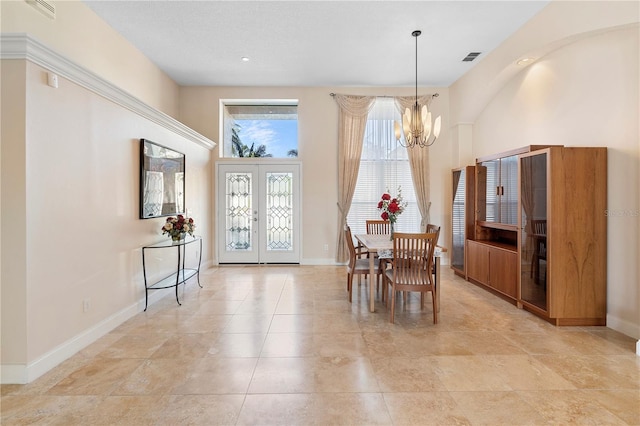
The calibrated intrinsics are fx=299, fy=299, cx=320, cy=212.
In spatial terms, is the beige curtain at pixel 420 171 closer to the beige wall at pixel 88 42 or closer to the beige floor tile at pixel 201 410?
the beige wall at pixel 88 42

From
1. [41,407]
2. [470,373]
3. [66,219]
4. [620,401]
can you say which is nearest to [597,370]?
[620,401]

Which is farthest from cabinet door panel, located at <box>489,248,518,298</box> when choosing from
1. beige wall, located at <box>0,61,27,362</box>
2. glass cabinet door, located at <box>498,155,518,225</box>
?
beige wall, located at <box>0,61,27,362</box>

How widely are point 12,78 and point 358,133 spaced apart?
507cm

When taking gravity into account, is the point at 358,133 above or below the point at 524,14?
below

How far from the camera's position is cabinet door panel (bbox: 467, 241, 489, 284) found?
460 centimetres

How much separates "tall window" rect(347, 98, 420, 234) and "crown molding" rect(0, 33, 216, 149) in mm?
3935

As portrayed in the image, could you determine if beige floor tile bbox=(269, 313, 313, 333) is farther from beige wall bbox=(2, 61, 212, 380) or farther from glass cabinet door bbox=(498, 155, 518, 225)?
glass cabinet door bbox=(498, 155, 518, 225)

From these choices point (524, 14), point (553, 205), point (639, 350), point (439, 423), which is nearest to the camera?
point (439, 423)

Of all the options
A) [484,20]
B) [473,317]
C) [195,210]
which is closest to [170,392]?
[473,317]

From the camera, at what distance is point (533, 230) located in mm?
3600

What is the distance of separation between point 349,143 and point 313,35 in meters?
2.35

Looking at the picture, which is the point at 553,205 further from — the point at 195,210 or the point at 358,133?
the point at 195,210

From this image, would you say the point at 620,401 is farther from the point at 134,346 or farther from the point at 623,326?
the point at 134,346

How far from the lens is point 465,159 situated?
19.8ft
